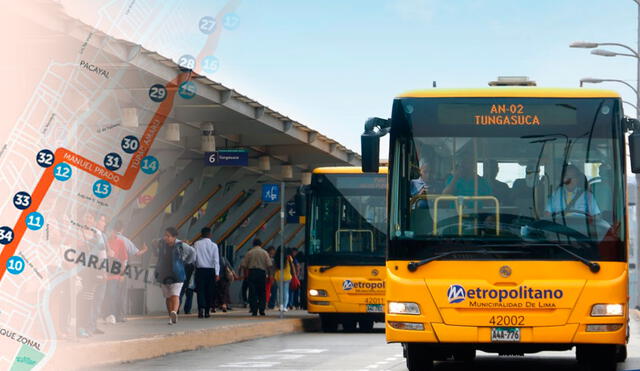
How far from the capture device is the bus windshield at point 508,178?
13008 millimetres

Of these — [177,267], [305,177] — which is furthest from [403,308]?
[305,177]

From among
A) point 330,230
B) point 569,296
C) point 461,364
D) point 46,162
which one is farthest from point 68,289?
point 330,230

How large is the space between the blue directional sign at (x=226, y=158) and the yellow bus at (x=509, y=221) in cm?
1471

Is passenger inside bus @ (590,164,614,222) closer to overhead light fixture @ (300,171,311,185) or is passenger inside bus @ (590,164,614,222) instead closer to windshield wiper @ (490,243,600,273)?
windshield wiper @ (490,243,600,273)

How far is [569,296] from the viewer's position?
1286 cm

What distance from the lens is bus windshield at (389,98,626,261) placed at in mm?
13008

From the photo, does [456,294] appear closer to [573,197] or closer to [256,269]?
[573,197]

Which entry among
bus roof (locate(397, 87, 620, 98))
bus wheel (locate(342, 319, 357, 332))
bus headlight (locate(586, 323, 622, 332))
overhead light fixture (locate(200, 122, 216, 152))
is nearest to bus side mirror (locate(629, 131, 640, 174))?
bus roof (locate(397, 87, 620, 98))

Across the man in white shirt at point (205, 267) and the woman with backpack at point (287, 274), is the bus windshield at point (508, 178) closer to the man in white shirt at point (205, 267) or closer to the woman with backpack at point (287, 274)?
the man in white shirt at point (205, 267)

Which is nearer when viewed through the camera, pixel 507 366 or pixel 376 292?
pixel 507 366

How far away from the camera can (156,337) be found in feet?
58.2

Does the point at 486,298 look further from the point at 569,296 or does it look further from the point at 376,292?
the point at 376,292

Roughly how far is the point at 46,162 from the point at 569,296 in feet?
16.8

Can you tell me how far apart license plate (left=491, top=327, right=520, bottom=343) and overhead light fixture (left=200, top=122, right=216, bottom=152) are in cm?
1527
